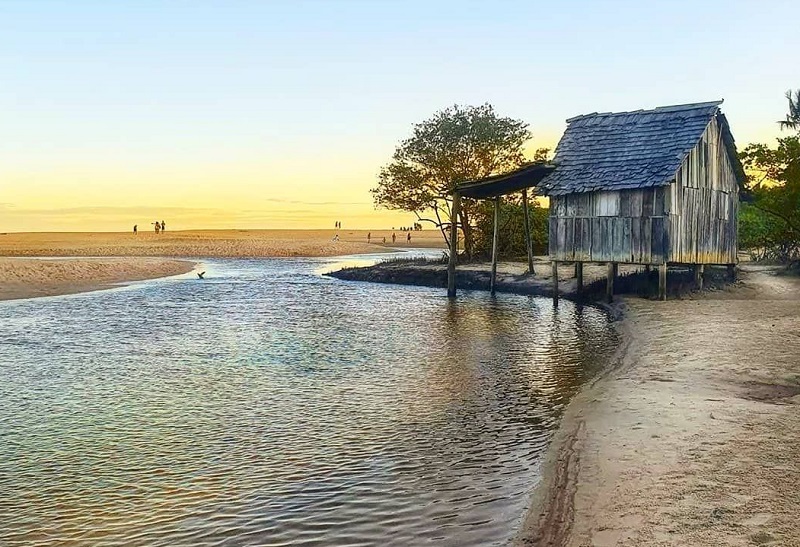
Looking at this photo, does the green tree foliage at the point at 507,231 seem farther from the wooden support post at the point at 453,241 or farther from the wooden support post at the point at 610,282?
the wooden support post at the point at 610,282

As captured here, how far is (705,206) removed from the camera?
2511 cm

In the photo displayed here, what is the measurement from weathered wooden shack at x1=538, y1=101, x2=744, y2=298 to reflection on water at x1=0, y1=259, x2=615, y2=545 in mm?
4239

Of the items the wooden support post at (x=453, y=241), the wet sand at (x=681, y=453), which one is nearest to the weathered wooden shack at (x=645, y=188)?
the wooden support post at (x=453, y=241)

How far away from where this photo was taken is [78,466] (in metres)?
8.48

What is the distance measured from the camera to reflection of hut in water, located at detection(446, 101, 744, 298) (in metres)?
23.4

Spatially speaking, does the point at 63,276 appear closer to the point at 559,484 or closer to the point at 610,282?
the point at 610,282

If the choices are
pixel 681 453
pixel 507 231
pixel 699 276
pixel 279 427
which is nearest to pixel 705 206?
pixel 699 276

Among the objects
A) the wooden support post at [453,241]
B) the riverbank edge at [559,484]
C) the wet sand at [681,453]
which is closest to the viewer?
the wet sand at [681,453]

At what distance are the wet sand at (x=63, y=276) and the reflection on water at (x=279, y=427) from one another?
1018 centimetres

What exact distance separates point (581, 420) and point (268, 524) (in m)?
4.55

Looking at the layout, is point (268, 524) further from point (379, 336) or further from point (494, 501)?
point (379, 336)

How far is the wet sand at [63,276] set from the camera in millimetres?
31472

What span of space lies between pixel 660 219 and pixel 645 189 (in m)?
1.06

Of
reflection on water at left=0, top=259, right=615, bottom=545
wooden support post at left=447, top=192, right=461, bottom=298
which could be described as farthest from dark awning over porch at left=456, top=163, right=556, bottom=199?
reflection on water at left=0, top=259, right=615, bottom=545
